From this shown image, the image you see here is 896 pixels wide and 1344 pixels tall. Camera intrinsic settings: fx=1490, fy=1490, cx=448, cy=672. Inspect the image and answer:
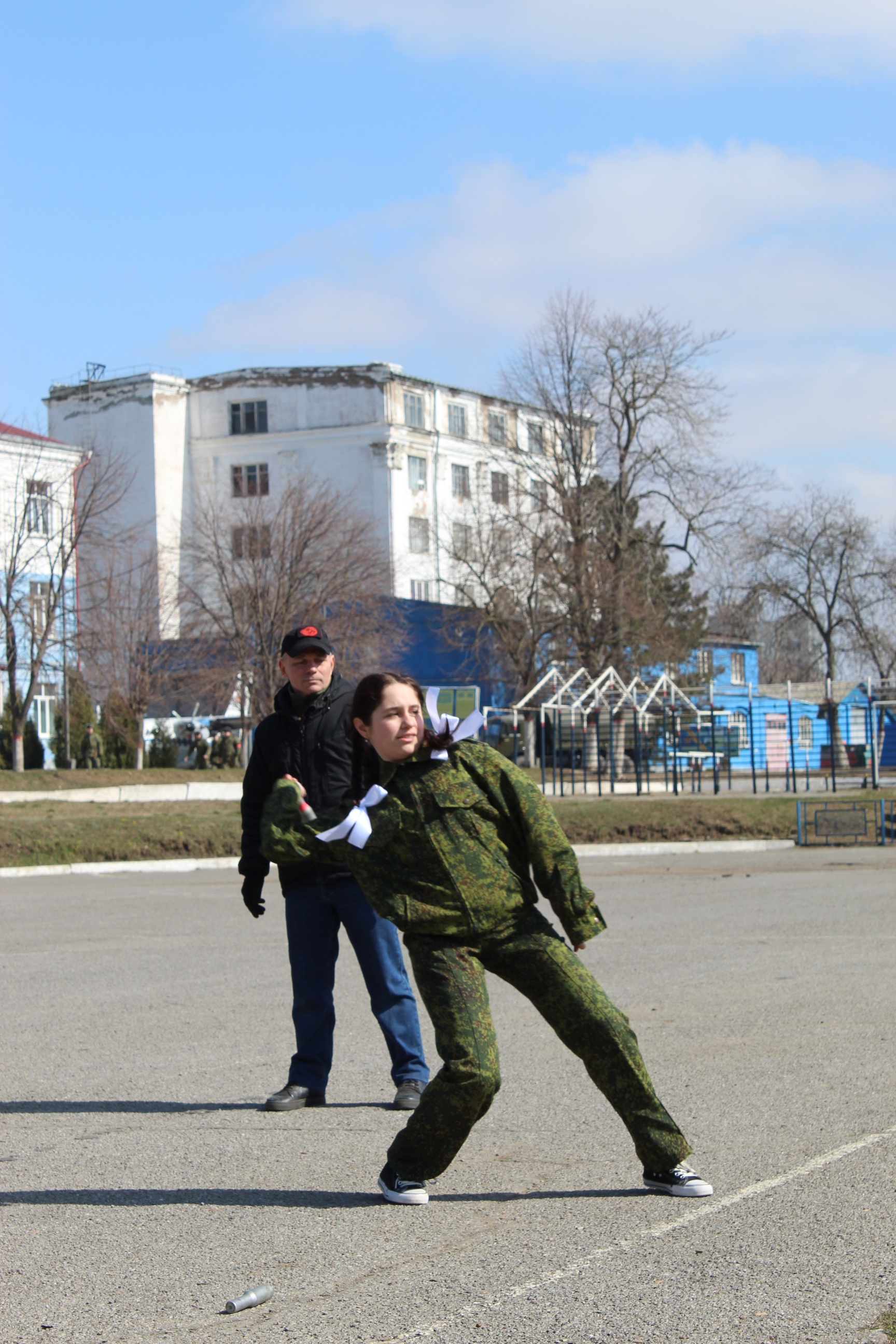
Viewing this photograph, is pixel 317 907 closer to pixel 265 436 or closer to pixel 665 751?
pixel 665 751

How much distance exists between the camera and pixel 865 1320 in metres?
3.73

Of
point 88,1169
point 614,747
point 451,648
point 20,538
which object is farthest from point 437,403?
point 88,1169

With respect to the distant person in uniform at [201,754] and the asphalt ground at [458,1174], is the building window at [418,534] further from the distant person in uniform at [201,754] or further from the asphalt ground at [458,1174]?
the asphalt ground at [458,1174]

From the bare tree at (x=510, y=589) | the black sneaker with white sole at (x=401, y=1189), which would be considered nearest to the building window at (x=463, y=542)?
the bare tree at (x=510, y=589)

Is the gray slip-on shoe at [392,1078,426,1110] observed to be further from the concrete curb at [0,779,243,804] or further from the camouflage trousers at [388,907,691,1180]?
the concrete curb at [0,779,243,804]

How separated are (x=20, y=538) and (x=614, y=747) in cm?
1984

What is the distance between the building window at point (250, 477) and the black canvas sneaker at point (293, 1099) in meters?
66.0

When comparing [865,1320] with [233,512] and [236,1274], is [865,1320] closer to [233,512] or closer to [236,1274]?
[236,1274]

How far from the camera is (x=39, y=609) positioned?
42906 millimetres

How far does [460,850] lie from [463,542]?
52.7 metres

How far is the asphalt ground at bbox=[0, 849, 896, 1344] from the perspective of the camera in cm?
392

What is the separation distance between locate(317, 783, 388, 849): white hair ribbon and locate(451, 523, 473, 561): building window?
51.6 m

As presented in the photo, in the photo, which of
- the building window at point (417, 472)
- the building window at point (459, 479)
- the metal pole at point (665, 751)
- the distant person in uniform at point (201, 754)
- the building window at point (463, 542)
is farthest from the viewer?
the building window at point (459, 479)

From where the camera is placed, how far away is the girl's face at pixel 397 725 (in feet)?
15.6
